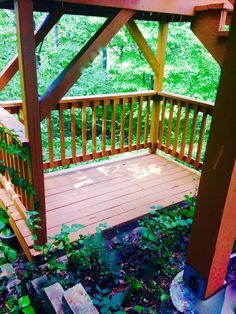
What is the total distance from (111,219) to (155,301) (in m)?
1.33

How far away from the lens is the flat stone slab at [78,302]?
4.32ft

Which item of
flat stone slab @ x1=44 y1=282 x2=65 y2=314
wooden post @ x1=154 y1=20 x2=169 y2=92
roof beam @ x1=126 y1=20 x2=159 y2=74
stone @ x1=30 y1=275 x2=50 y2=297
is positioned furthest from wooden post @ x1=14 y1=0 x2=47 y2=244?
wooden post @ x1=154 y1=20 x2=169 y2=92

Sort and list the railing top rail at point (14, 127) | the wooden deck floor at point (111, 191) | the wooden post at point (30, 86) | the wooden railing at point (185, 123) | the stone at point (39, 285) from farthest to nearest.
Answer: the wooden railing at point (185, 123), the wooden deck floor at point (111, 191), the railing top rail at point (14, 127), the wooden post at point (30, 86), the stone at point (39, 285)

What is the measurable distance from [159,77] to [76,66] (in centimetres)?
224

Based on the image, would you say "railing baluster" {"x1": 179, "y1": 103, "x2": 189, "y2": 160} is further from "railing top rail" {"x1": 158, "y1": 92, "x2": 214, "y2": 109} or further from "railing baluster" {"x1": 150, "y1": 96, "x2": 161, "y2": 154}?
"railing baluster" {"x1": 150, "y1": 96, "x2": 161, "y2": 154}

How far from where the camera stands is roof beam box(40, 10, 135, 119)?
7.29ft

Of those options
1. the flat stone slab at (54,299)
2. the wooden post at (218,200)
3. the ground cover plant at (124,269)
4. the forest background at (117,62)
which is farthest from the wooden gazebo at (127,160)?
the forest background at (117,62)

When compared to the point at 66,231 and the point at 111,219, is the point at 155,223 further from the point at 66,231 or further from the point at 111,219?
the point at 66,231

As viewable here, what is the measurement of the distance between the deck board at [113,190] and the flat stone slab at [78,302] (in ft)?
4.25

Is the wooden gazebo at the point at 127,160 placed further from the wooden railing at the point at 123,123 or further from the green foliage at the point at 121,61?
the green foliage at the point at 121,61

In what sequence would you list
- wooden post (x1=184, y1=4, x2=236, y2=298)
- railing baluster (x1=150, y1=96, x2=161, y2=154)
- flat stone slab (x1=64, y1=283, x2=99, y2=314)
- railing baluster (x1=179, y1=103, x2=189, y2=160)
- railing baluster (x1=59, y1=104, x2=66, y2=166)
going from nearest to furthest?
wooden post (x1=184, y1=4, x2=236, y2=298) → flat stone slab (x1=64, y1=283, x2=99, y2=314) → railing baluster (x1=59, y1=104, x2=66, y2=166) → railing baluster (x1=179, y1=103, x2=189, y2=160) → railing baluster (x1=150, y1=96, x2=161, y2=154)

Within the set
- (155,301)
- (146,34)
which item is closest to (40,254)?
(155,301)

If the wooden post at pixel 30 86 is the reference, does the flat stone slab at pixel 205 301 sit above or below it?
below

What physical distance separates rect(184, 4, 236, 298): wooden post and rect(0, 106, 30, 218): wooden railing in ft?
3.62
